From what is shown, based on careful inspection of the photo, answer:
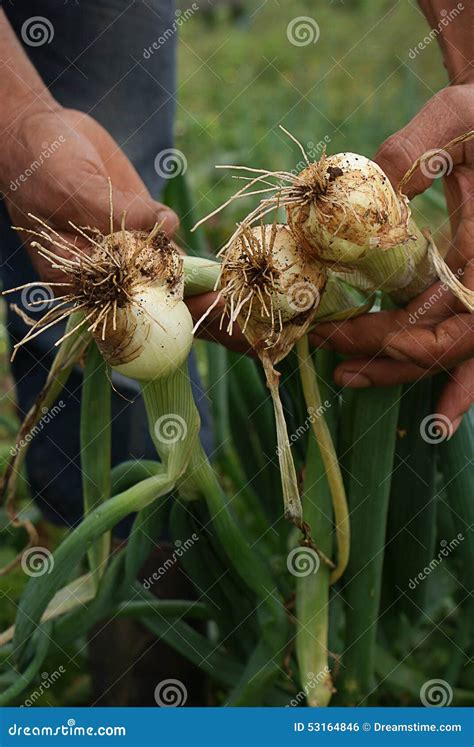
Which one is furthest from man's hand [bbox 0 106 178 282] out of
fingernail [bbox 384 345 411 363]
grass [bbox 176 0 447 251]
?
grass [bbox 176 0 447 251]

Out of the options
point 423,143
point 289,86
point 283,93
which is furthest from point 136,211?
point 289,86

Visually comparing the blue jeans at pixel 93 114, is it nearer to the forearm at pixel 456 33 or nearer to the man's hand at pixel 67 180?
the man's hand at pixel 67 180

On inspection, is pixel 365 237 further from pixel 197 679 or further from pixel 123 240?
pixel 197 679

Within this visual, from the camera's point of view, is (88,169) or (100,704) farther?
(100,704)

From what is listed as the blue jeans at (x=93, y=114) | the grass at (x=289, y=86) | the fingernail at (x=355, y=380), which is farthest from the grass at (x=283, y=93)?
the fingernail at (x=355, y=380)

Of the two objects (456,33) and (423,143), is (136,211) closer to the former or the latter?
(423,143)
